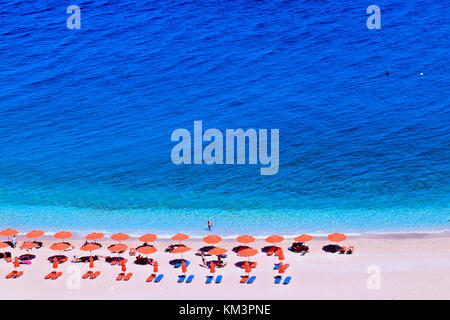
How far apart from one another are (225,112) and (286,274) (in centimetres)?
2974

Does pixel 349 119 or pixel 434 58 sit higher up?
pixel 434 58

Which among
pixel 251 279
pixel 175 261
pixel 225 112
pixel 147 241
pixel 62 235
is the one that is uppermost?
pixel 225 112

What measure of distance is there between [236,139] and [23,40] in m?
40.9

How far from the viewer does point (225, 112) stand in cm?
6278

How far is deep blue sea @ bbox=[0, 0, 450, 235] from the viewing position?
47.9 m

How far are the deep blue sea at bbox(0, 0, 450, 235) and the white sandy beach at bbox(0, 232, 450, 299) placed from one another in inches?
201

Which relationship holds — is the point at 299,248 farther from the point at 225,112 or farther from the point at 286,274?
the point at 225,112

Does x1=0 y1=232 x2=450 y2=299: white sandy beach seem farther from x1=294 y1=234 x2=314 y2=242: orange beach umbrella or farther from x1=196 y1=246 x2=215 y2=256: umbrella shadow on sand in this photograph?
x1=294 y1=234 x2=314 y2=242: orange beach umbrella

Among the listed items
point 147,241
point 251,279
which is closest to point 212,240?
point 147,241

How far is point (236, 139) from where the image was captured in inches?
2292

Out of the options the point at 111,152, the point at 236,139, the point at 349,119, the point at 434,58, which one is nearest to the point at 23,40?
the point at 111,152

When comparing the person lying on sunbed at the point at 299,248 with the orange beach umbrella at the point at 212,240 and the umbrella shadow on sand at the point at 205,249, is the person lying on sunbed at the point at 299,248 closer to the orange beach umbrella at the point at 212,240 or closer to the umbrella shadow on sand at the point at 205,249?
the orange beach umbrella at the point at 212,240
